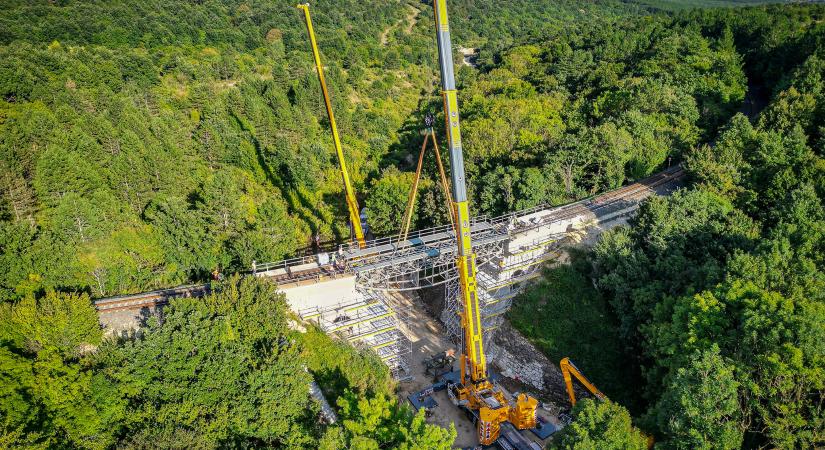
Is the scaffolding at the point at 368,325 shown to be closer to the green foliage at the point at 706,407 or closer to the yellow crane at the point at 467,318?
the yellow crane at the point at 467,318

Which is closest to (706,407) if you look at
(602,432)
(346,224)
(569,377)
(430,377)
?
→ (602,432)

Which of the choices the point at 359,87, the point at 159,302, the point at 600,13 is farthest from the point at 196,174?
the point at 600,13

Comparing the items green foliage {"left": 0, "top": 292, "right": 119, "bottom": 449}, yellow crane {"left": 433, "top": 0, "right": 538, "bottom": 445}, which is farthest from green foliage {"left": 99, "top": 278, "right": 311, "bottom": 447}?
yellow crane {"left": 433, "top": 0, "right": 538, "bottom": 445}

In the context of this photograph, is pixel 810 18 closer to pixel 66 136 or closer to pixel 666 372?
pixel 666 372

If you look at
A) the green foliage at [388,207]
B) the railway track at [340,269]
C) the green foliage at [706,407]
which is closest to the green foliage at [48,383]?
the railway track at [340,269]

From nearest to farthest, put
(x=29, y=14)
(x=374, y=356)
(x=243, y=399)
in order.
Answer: (x=243, y=399), (x=374, y=356), (x=29, y=14)

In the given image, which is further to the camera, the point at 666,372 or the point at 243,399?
the point at 666,372
